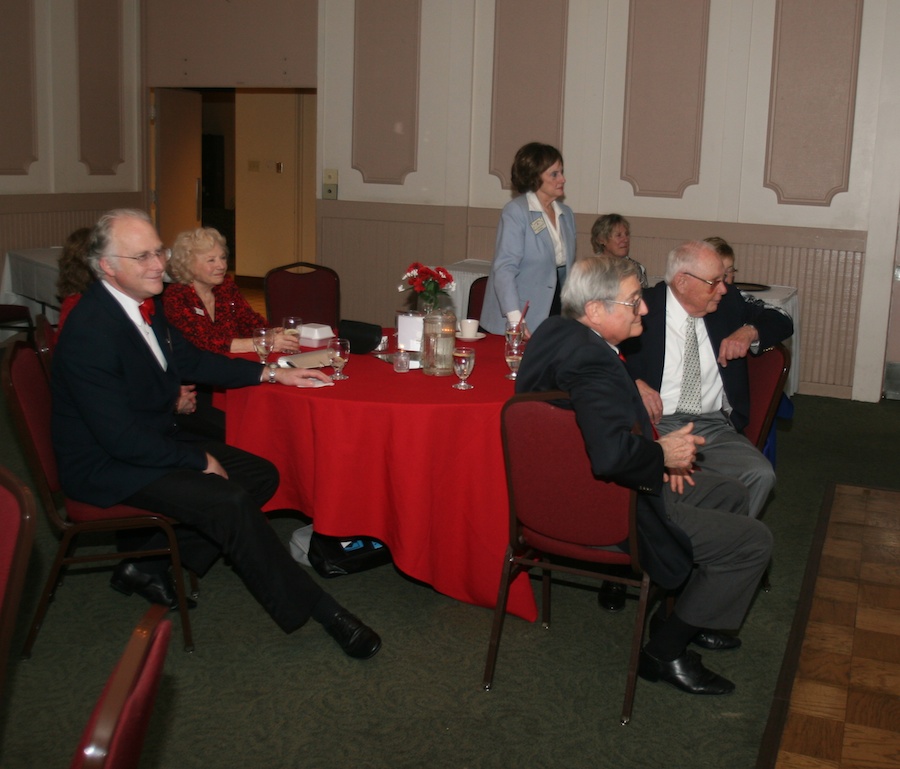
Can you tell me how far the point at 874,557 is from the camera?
12.7 ft

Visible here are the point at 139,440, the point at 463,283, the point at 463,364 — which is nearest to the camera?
the point at 139,440

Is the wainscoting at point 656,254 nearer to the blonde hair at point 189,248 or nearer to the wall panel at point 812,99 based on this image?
the wall panel at point 812,99

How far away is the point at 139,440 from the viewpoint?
275 cm

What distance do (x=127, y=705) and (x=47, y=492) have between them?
1.99 meters

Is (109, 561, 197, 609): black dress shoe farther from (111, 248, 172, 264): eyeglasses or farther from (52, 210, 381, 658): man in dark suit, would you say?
(111, 248, 172, 264): eyeglasses

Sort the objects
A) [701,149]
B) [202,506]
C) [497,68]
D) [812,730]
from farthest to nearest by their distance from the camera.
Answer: [497,68]
[701,149]
[202,506]
[812,730]

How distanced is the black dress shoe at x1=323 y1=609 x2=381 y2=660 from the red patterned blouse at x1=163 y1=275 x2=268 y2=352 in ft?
4.04

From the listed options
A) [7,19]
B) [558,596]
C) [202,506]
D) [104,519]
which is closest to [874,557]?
[558,596]

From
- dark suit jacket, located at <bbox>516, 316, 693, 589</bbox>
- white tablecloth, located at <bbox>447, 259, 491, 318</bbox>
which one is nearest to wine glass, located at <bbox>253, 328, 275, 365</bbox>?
dark suit jacket, located at <bbox>516, 316, 693, 589</bbox>

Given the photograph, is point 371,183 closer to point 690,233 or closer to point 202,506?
point 690,233

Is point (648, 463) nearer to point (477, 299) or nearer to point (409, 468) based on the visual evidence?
point (409, 468)

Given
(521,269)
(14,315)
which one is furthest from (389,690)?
(14,315)

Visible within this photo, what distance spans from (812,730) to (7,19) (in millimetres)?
7423

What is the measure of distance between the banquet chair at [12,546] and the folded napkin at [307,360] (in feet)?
5.81
